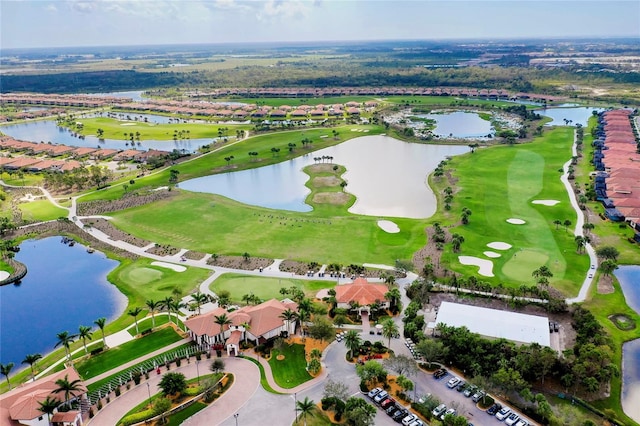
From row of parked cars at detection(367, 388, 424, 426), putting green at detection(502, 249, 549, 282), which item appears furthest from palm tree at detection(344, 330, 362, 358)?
putting green at detection(502, 249, 549, 282)

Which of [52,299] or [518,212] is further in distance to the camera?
[518,212]

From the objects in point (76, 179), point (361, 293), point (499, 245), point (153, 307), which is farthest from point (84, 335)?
point (76, 179)

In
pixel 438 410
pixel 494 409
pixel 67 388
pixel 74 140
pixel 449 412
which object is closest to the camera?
pixel 449 412

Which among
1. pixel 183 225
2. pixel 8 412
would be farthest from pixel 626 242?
pixel 8 412

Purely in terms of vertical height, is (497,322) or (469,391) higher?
(497,322)

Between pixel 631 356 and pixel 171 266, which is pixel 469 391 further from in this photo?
pixel 171 266

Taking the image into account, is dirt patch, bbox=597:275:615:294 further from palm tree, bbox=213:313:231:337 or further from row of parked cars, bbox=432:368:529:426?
palm tree, bbox=213:313:231:337
